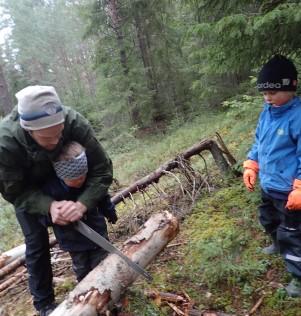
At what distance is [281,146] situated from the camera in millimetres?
3029

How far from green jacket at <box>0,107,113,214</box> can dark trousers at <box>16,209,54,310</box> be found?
0.86ft

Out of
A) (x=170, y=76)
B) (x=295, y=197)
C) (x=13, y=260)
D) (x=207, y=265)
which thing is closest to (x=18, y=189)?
(x=207, y=265)

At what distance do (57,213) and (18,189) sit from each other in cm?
41

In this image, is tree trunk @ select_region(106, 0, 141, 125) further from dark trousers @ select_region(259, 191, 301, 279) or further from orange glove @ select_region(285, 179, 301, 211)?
orange glove @ select_region(285, 179, 301, 211)

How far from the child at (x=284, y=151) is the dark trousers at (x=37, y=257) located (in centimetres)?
211

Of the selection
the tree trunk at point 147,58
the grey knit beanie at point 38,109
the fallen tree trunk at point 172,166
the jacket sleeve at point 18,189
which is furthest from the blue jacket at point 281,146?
the tree trunk at point 147,58

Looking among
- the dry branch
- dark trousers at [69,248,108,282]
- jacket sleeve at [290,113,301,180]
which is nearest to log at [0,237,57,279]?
the dry branch

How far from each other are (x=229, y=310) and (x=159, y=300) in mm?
666

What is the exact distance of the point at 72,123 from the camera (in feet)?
9.82

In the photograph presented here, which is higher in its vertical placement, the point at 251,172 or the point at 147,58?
the point at 251,172

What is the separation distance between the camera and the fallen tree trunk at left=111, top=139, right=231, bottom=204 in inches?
227

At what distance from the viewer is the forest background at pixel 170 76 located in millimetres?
3650

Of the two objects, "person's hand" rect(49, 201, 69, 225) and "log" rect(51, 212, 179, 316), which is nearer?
"log" rect(51, 212, 179, 316)

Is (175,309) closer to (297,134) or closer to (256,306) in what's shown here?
(256,306)
